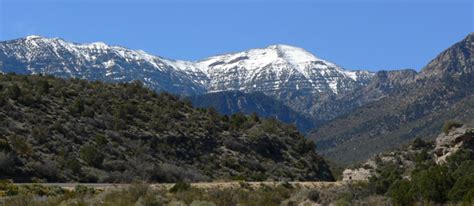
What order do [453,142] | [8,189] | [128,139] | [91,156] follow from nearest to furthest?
[8,189]
[91,156]
[453,142]
[128,139]

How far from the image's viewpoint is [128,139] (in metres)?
59.9

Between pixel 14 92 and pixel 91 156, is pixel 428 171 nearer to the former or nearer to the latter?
pixel 91 156

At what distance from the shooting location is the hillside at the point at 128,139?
50.0 meters

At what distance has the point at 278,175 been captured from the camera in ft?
203

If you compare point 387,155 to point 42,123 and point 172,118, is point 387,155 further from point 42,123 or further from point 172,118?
point 42,123

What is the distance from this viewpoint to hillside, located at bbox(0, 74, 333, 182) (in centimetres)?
5003

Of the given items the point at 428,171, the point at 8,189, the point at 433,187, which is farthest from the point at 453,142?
the point at 8,189

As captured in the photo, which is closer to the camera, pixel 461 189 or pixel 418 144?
pixel 461 189

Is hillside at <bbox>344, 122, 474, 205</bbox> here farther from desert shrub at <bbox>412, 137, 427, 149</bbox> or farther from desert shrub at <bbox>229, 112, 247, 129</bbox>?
desert shrub at <bbox>229, 112, 247, 129</bbox>

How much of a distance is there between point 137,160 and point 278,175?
41.9 feet

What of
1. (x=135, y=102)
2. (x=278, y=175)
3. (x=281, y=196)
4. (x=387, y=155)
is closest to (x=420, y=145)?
(x=387, y=155)

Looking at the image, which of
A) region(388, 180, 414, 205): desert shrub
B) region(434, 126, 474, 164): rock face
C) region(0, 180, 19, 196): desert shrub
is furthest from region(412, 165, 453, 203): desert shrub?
region(434, 126, 474, 164): rock face

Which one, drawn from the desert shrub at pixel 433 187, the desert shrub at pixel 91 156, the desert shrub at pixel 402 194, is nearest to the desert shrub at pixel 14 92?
the desert shrub at pixel 91 156

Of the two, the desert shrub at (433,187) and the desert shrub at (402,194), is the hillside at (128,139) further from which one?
the desert shrub at (433,187)
